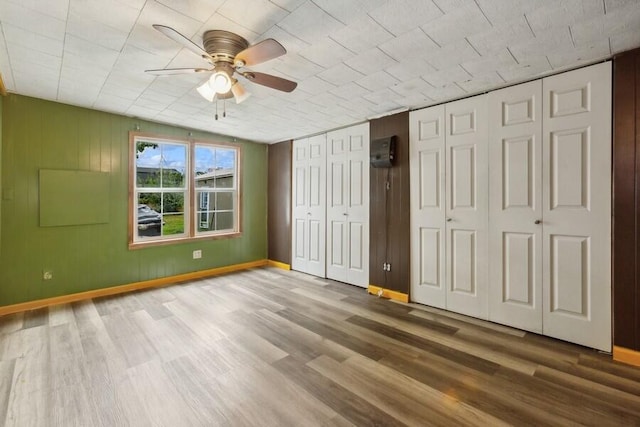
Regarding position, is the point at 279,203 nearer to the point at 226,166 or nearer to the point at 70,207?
the point at 226,166

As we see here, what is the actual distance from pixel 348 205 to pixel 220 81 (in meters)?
2.66

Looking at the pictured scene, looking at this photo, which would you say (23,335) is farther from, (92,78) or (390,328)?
(390,328)

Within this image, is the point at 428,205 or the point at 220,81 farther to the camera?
the point at 428,205

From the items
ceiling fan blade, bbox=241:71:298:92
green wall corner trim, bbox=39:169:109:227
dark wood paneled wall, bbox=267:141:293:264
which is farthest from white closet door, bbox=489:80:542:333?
green wall corner trim, bbox=39:169:109:227

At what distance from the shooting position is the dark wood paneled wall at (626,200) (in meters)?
2.19

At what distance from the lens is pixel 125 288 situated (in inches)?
158

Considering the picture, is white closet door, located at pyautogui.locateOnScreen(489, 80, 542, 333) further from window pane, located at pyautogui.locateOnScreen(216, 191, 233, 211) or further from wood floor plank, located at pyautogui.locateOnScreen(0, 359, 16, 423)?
window pane, located at pyautogui.locateOnScreen(216, 191, 233, 211)

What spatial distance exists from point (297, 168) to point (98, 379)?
3.85 metres

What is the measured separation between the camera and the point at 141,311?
3277mm

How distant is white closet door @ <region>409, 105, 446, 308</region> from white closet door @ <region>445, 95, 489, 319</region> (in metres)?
0.08

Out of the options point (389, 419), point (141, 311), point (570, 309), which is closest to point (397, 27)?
point (389, 419)

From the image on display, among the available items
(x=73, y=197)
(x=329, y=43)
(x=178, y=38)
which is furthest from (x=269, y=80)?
(x=73, y=197)

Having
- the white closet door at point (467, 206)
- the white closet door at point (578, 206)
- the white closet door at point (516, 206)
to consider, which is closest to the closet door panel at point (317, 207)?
the white closet door at point (467, 206)

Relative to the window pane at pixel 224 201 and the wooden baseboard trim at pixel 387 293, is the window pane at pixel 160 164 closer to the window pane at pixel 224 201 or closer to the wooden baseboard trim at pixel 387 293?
the window pane at pixel 224 201
